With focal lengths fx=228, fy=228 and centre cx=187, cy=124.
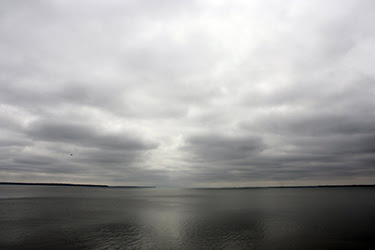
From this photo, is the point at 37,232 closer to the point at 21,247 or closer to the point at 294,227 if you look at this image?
the point at 21,247

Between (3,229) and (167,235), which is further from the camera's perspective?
(3,229)

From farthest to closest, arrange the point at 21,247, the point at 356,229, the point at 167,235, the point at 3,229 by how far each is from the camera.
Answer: the point at 356,229, the point at 3,229, the point at 167,235, the point at 21,247

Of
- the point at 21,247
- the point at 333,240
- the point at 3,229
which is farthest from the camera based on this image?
the point at 3,229

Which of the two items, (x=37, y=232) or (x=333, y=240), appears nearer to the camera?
(x=333, y=240)

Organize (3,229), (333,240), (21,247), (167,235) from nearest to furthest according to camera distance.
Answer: (21,247) < (333,240) < (167,235) < (3,229)

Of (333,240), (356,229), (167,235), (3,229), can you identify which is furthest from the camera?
(356,229)

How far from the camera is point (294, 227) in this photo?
6212 cm

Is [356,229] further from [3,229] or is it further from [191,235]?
[3,229]

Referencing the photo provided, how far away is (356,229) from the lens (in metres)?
59.7

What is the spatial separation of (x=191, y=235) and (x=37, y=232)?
35.7 meters

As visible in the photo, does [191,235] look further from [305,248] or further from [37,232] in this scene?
[37,232]

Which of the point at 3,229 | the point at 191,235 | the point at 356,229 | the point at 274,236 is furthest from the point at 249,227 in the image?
the point at 3,229

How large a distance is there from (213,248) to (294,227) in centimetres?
3176

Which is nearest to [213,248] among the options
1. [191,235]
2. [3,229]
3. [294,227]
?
[191,235]
